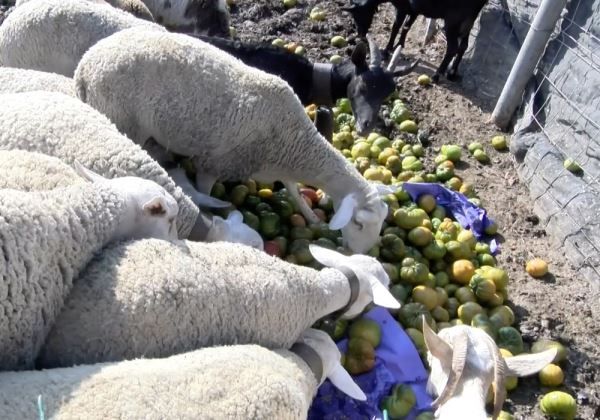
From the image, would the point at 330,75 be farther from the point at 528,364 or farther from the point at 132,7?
the point at 528,364

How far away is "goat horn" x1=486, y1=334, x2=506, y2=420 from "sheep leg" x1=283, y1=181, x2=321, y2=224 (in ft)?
6.47

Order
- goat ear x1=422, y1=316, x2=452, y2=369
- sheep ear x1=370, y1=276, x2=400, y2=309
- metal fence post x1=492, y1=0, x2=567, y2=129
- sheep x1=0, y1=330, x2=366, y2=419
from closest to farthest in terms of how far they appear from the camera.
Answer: sheep x1=0, y1=330, x2=366, y2=419 < goat ear x1=422, y1=316, x2=452, y2=369 < sheep ear x1=370, y1=276, x2=400, y2=309 < metal fence post x1=492, y1=0, x2=567, y2=129

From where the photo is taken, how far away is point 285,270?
3.44m

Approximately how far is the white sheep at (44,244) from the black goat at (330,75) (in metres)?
3.51

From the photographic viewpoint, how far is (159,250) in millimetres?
3133

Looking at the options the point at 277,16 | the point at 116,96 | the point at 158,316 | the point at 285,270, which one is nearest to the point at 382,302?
the point at 285,270

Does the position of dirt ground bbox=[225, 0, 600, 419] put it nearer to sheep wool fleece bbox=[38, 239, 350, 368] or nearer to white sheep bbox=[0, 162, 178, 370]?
sheep wool fleece bbox=[38, 239, 350, 368]

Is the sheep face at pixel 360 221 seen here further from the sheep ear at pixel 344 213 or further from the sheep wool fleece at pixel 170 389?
the sheep wool fleece at pixel 170 389

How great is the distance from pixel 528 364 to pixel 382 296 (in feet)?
2.89

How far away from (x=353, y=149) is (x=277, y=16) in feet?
12.4

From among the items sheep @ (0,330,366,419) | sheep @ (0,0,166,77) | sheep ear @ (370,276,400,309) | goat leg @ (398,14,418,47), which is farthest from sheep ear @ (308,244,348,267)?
goat leg @ (398,14,418,47)

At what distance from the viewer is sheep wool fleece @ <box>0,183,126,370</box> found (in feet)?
8.27

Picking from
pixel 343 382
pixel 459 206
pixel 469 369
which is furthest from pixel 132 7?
pixel 469 369

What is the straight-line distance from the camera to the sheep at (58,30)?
17.3ft
